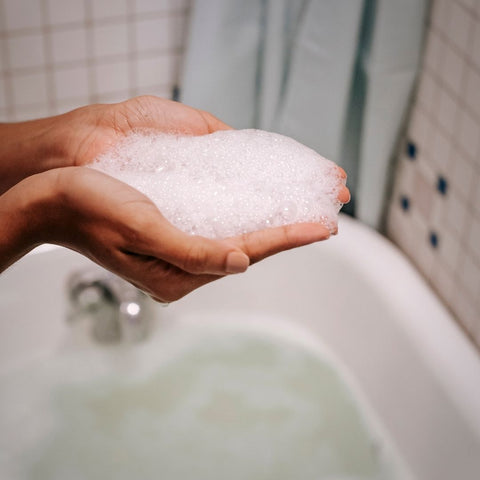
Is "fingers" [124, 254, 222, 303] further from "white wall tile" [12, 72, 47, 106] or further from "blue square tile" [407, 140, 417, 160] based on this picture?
"white wall tile" [12, 72, 47, 106]

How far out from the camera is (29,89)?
173cm

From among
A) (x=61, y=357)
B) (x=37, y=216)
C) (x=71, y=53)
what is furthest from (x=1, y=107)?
(x=37, y=216)

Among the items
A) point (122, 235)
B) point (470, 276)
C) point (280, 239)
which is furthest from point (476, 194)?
point (122, 235)

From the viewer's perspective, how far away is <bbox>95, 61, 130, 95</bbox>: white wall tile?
1774mm

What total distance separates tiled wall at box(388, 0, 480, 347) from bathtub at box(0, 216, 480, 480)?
0.19 feet

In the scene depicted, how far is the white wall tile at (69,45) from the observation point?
169cm

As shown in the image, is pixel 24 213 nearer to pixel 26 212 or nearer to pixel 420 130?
pixel 26 212

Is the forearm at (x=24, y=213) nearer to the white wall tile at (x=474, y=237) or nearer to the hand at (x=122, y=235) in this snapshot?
the hand at (x=122, y=235)

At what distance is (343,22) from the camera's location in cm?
153

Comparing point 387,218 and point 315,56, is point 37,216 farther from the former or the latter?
point 387,218

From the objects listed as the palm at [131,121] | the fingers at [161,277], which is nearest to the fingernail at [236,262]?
the fingers at [161,277]

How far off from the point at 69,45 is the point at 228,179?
78 centimetres

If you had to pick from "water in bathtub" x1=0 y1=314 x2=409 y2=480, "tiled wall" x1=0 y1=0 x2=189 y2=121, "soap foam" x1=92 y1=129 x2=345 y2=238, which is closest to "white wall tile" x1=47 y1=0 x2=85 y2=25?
"tiled wall" x1=0 y1=0 x2=189 y2=121

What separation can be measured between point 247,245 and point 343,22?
0.78 m
